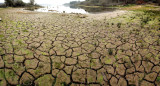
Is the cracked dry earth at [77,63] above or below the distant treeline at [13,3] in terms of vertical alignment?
below

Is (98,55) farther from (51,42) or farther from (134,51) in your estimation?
(51,42)

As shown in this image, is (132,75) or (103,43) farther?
(103,43)

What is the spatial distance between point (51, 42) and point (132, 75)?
9.33 ft

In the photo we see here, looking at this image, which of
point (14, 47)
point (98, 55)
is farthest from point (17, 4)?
point (98, 55)

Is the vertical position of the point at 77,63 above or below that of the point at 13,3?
below

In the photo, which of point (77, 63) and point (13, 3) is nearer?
point (77, 63)

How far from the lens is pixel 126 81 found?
1.88 metres

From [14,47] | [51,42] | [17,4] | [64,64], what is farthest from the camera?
[17,4]

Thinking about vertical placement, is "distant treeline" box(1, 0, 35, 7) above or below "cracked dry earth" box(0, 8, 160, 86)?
above

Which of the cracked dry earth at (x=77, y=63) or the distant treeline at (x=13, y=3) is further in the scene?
the distant treeline at (x=13, y=3)

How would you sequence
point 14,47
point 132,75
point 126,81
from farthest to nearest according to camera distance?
point 14,47, point 132,75, point 126,81

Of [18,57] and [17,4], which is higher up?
[17,4]

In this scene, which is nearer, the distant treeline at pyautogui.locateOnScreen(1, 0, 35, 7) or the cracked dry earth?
the cracked dry earth

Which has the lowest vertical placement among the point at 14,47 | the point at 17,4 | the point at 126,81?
the point at 126,81
